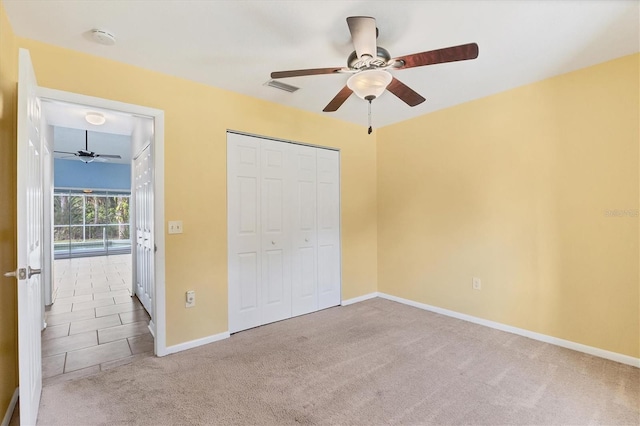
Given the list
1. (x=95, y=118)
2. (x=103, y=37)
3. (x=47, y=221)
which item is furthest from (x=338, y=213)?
(x=47, y=221)

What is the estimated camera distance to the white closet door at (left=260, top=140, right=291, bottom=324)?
11.2 feet

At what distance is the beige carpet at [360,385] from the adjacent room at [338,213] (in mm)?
19

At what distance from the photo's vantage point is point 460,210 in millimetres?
3535

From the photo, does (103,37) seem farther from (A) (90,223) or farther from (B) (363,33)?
(A) (90,223)

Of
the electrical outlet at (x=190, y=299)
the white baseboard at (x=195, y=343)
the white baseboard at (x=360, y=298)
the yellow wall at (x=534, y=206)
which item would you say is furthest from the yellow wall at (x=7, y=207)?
the yellow wall at (x=534, y=206)

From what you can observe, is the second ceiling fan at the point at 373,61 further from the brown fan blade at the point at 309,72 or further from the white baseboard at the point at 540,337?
the white baseboard at the point at 540,337

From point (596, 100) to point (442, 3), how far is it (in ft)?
5.97

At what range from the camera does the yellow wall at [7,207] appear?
1.76 metres

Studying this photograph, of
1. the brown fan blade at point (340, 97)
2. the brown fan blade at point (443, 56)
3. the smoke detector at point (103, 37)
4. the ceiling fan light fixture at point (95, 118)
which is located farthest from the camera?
the ceiling fan light fixture at point (95, 118)

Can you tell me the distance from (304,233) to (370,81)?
217cm

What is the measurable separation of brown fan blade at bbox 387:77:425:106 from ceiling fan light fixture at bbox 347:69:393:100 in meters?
0.13

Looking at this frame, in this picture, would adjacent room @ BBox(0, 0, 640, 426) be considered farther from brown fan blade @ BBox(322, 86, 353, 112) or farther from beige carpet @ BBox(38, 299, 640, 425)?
brown fan blade @ BBox(322, 86, 353, 112)

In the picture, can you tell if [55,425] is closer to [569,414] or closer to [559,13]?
[569,414]

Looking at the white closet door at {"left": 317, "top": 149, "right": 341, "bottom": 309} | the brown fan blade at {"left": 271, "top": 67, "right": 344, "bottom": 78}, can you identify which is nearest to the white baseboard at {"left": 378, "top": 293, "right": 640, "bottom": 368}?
the white closet door at {"left": 317, "top": 149, "right": 341, "bottom": 309}
